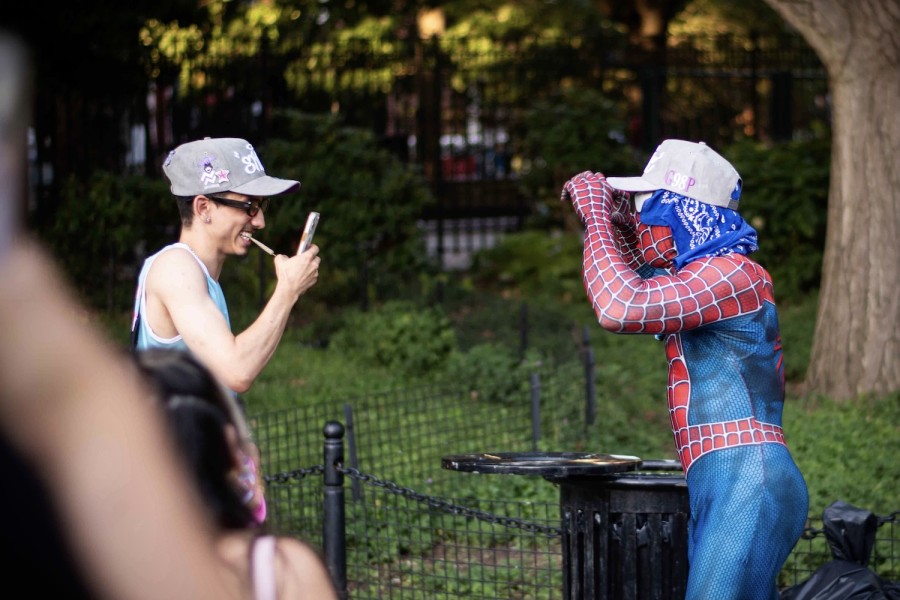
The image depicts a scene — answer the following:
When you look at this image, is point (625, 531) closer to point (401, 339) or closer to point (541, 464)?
point (541, 464)

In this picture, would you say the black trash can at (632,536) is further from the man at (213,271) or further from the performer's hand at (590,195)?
the man at (213,271)

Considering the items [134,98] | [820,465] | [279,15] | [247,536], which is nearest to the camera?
[247,536]

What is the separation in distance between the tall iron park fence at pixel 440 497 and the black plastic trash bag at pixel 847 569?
0.60 feet

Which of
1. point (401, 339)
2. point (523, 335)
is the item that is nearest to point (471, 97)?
point (401, 339)

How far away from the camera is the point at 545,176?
1434 cm

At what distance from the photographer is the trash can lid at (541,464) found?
3.81m

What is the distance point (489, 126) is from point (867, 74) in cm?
684

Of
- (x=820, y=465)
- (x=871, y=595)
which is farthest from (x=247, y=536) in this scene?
(x=820, y=465)

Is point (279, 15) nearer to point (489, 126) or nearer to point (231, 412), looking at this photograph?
point (489, 126)

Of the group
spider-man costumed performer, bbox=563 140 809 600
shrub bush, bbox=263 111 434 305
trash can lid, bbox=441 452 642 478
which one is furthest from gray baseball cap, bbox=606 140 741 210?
shrub bush, bbox=263 111 434 305

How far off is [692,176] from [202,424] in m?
1.99

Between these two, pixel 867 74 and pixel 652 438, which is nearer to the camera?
pixel 652 438

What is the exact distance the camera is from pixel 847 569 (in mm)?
4391

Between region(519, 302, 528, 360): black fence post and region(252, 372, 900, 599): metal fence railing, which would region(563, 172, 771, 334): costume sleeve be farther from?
region(519, 302, 528, 360): black fence post
